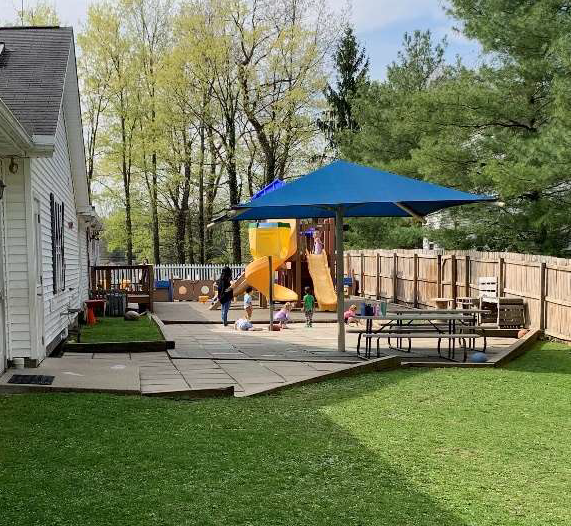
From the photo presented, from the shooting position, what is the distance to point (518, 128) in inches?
752

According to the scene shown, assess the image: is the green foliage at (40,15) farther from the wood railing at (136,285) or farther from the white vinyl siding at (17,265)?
the white vinyl siding at (17,265)

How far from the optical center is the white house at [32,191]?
870cm

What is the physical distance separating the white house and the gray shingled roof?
0.01 metres

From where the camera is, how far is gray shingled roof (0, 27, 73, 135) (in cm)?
917

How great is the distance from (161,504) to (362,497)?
1.23 meters

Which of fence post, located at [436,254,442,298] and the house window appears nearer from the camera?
the house window

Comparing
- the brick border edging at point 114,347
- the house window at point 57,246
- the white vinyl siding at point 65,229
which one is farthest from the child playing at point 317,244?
the brick border edging at point 114,347

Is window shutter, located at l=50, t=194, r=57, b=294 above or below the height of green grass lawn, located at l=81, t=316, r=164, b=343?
above

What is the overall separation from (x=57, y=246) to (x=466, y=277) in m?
10.3

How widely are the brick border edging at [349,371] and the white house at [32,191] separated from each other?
3.15 m

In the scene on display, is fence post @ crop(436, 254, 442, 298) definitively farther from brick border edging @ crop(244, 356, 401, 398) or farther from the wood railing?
brick border edging @ crop(244, 356, 401, 398)

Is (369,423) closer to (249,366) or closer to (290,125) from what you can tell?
(249,366)

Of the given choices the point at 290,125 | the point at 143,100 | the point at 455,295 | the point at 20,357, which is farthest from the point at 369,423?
the point at 143,100

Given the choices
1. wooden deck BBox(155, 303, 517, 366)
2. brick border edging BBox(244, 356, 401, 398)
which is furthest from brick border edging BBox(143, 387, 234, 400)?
wooden deck BBox(155, 303, 517, 366)
